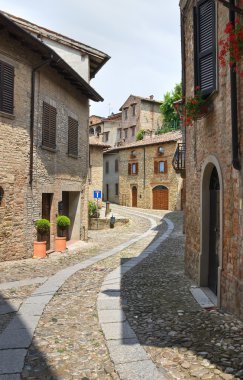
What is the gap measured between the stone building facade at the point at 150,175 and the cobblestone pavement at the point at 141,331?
23.8m

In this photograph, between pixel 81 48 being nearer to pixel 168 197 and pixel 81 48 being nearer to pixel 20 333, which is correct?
pixel 20 333

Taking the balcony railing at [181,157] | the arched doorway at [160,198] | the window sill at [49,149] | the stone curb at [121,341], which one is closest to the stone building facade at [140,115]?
the arched doorway at [160,198]

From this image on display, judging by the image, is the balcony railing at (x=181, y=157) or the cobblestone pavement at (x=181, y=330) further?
the balcony railing at (x=181, y=157)

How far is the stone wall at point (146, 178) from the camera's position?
32219 millimetres

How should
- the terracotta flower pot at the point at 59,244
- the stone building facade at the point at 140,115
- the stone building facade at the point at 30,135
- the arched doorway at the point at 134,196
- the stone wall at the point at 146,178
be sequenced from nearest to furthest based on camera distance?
the stone building facade at the point at 30,135 < the terracotta flower pot at the point at 59,244 < the stone wall at the point at 146,178 < the arched doorway at the point at 134,196 < the stone building facade at the point at 140,115

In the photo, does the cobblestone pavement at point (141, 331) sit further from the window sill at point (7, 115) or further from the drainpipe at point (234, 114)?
the window sill at point (7, 115)

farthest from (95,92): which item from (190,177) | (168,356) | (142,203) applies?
(142,203)

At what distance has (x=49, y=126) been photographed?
497 inches

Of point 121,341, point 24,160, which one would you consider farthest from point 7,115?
point 121,341

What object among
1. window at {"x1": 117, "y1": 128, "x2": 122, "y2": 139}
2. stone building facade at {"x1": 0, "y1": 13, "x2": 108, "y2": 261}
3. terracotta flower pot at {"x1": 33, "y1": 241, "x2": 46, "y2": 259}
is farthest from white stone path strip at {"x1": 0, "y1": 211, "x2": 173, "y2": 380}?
window at {"x1": 117, "y1": 128, "x2": 122, "y2": 139}

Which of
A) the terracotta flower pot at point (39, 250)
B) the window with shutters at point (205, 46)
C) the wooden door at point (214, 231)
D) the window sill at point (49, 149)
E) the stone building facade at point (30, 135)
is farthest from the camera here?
the window sill at point (49, 149)

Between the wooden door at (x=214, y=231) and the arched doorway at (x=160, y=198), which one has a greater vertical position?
the arched doorway at (x=160, y=198)

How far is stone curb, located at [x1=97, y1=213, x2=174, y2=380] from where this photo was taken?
3840mm

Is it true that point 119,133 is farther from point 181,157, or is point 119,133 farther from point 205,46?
point 205,46
